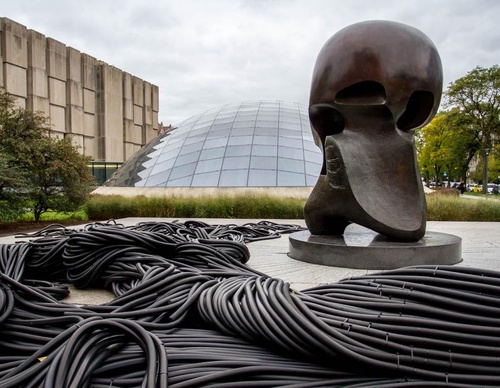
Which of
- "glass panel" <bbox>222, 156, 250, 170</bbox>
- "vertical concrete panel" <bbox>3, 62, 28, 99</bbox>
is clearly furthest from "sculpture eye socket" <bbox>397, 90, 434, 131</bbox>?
"vertical concrete panel" <bbox>3, 62, 28, 99</bbox>

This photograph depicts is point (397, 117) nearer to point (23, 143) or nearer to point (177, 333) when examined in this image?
point (177, 333)

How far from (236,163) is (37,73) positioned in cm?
2433

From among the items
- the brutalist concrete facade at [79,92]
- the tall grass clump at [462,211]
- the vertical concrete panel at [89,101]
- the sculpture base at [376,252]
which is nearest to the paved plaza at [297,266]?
the sculpture base at [376,252]

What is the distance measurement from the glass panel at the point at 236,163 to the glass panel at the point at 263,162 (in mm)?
264

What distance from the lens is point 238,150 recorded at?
19.3m

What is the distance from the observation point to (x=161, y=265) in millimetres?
3225

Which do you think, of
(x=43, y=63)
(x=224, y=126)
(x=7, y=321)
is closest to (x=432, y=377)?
(x=7, y=321)

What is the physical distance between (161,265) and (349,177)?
262cm

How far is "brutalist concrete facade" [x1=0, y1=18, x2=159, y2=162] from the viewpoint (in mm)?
32688

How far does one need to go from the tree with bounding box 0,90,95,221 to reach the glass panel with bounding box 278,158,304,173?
791 cm

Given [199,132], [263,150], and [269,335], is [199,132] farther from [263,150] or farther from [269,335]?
[269,335]

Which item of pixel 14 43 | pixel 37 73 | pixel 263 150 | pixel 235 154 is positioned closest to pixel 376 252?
pixel 235 154

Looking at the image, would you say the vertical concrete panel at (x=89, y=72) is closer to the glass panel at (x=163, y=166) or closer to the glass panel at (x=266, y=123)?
the glass panel at (x=163, y=166)

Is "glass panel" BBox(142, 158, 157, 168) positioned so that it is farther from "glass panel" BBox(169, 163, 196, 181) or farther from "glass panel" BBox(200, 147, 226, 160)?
"glass panel" BBox(200, 147, 226, 160)
